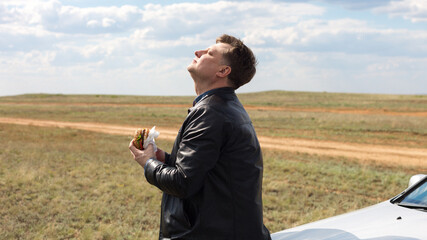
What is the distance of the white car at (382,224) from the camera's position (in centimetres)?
264

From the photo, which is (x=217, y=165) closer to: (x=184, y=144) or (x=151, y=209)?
(x=184, y=144)

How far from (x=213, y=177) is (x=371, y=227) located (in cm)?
145

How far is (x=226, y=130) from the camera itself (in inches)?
75.7

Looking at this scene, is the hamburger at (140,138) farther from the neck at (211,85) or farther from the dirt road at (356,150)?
the dirt road at (356,150)

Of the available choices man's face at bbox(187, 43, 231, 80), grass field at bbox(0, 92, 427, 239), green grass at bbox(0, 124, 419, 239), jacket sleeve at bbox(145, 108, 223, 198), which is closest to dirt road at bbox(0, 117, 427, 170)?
grass field at bbox(0, 92, 427, 239)

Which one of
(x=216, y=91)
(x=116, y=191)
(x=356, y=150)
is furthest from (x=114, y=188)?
(x=356, y=150)

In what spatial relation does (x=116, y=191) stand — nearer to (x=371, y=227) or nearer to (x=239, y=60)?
(x=371, y=227)

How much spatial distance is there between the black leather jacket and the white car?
3.15ft

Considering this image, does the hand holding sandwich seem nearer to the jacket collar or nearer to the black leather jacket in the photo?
the black leather jacket

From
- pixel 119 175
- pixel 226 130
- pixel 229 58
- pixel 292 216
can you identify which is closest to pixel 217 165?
pixel 226 130

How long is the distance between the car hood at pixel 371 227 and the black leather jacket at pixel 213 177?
0.94 metres

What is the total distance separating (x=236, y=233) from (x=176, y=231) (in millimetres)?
283

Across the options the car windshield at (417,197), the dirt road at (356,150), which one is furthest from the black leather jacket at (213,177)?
the dirt road at (356,150)

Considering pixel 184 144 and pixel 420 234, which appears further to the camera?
pixel 420 234
